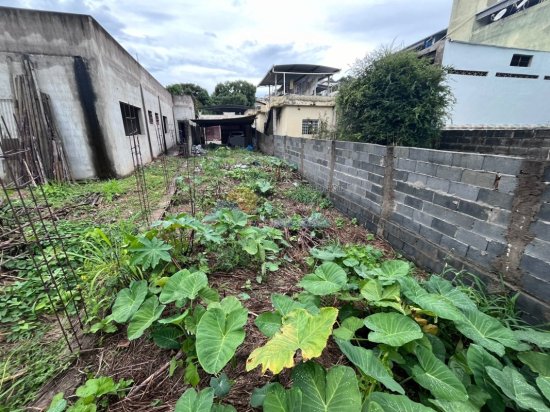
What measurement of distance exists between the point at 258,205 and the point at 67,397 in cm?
Answer: 325

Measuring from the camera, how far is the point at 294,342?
117 cm

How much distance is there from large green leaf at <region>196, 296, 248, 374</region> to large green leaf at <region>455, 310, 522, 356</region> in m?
1.26

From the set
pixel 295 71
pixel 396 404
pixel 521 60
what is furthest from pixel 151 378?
pixel 295 71

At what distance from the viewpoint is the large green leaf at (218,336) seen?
116 centimetres

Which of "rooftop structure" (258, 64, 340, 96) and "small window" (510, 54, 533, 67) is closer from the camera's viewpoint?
"small window" (510, 54, 533, 67)

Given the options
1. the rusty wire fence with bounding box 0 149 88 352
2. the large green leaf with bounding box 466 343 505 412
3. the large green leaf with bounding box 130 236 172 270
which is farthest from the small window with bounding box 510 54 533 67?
the rusty wire fence with bounding box 0 149 88 352

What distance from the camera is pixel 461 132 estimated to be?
5.81 m

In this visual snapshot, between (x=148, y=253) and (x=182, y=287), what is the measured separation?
50 cm

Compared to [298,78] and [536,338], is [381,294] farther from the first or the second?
[298,78]

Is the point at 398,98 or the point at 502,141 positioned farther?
the point at 502,141

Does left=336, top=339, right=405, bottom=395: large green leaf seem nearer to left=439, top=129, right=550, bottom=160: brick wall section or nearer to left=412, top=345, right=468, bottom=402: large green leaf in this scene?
left=412, top=345, right=468, bottom=402: large green leaf

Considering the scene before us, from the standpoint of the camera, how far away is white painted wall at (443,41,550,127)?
Answer: 8922 millimetres

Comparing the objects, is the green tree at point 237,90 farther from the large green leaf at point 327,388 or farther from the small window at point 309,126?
the large green leaf at point 327,388

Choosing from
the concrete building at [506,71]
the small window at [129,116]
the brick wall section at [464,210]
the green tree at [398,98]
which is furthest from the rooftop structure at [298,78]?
the brick wall section at [464,210]
